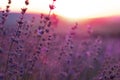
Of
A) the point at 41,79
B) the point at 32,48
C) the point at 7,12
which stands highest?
the point at 7,12

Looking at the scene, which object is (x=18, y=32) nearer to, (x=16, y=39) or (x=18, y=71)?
(x=16, y=39)

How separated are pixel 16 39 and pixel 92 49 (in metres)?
3.59

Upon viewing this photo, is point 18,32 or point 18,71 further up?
point 18,32

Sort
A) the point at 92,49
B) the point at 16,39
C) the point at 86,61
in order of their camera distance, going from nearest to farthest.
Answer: the point at 16,39
the point at 86,61
the point at 92,49

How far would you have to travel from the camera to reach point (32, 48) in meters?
6.01

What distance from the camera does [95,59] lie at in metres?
7.11

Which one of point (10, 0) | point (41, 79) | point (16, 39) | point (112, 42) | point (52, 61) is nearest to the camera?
point (16, 39)

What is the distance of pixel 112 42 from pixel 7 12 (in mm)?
5454

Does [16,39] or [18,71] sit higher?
[16,39]

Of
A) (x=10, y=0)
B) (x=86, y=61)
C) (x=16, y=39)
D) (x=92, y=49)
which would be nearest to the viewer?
(x=16, y=39)

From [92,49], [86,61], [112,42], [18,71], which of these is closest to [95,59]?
[86,61]

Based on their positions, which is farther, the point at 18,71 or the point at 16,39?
the point at 18,71

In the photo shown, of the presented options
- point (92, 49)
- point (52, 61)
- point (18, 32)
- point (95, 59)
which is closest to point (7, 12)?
point (18, 32)

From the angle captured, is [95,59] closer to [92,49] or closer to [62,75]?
[92,49]
